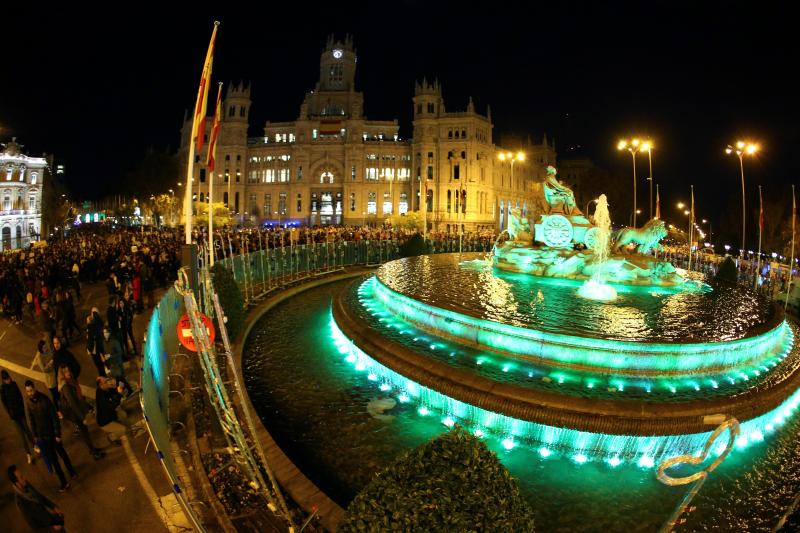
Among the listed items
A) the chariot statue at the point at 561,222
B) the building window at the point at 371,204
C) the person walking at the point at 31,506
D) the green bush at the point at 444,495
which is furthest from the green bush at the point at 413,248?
the building window at the point at 371,204

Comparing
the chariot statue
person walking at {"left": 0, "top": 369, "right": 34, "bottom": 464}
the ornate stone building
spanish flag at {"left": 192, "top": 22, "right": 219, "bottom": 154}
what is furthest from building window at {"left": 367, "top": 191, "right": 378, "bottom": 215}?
person walking at {"left": 0, "top": 369, "right": 34, "bottom": 464}

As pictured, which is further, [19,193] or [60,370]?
[19,193]

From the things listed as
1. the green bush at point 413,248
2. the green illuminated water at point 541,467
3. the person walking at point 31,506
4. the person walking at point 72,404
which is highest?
the green bush at point 413,248

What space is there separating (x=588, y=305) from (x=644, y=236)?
5615 mm

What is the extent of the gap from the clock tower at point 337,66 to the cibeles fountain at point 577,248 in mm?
86453

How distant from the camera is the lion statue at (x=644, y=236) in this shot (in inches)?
625

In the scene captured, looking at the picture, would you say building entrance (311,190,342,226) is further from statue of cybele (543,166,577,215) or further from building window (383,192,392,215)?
statue of cybele (543,166,577,215)

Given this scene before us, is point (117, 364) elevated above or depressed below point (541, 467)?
above

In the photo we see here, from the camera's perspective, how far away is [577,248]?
17.8 meters

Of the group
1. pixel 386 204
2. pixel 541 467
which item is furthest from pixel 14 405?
pixel 386 204

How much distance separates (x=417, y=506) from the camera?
10.2 feet

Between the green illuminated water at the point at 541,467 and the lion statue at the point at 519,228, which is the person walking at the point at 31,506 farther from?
the lion statue at the point at 519,228

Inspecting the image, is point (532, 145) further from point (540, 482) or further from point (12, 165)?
point (540, 482)

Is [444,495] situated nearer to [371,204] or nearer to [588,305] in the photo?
[588,305]
